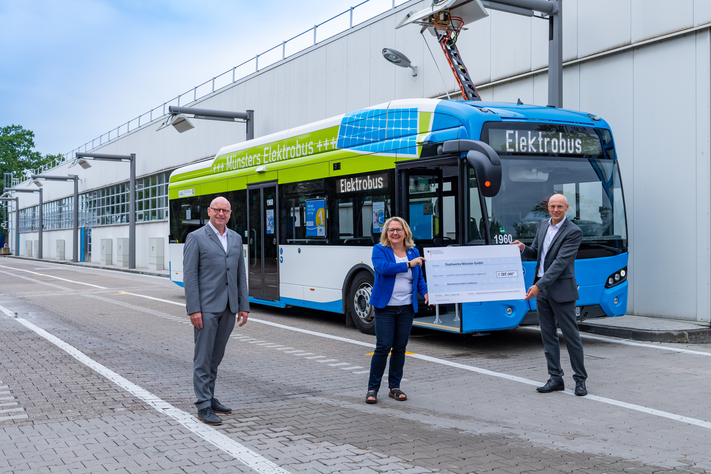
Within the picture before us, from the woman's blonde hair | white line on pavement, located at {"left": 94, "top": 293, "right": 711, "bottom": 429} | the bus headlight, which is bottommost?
white line on pavement, located at {"left": 94, "top": 293, "right": 711, "bottom": 429}

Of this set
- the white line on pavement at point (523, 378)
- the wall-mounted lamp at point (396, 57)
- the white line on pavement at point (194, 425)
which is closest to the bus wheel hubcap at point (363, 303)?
the white line on pavement at point (523, 378)

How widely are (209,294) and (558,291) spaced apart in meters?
3.27

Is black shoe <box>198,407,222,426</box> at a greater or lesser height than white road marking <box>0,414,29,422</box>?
greater

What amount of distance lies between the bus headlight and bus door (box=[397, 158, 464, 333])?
83.9 inches

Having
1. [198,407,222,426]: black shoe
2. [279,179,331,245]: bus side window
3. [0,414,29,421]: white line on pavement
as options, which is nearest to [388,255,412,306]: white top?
[198,407,222,426]: black shoe

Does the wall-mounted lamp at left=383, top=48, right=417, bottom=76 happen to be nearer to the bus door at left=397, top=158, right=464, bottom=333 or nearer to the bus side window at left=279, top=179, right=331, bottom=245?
the bus side window at left=279, top=179, right=331, bottom=245

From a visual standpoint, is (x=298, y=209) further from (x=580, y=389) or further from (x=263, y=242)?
(x=580, y=389)

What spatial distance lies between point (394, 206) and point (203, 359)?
15.0 ft

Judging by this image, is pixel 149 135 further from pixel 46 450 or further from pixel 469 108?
pixel 46 450

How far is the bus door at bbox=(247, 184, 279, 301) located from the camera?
1284 centimetres

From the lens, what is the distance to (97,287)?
21.7m

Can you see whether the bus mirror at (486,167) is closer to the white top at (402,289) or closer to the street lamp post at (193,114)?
the white top at (402,289)

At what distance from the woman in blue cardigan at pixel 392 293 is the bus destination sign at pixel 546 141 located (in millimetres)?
2872

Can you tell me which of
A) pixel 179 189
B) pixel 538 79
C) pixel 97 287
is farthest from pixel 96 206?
pixel 538 79
